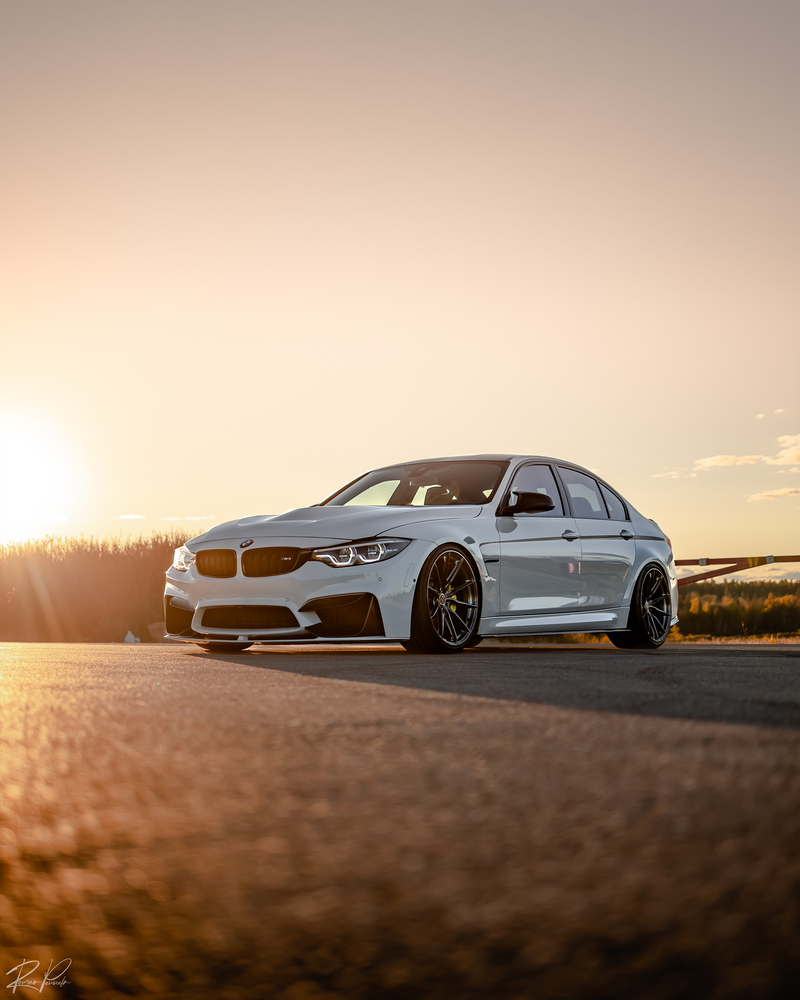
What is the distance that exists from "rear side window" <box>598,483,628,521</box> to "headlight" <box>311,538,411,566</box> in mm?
3352

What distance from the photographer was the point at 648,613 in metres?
10.8

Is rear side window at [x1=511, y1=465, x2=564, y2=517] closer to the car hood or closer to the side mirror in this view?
the side mirror

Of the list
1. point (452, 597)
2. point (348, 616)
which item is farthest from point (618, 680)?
point (452, 597)

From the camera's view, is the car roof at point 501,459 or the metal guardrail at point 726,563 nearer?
the car roof at point 501,459

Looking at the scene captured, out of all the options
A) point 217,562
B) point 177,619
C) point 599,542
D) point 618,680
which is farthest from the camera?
point 599,542

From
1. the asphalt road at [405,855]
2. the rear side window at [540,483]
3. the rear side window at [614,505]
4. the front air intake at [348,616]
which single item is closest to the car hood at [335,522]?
the front air intake at [348,616]

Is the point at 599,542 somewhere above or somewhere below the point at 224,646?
above

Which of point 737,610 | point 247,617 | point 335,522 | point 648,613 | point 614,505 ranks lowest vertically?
point 737,610

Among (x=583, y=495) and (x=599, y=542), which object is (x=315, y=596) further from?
(x=583, y=495)

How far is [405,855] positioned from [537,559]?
790cm

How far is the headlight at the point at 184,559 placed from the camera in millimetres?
9125

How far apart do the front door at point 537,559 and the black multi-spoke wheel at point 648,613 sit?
1058mm

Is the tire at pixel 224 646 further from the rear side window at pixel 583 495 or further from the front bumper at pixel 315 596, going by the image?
the rear side window at pixel 583 495

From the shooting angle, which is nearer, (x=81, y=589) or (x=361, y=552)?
(x=361, y=552)
